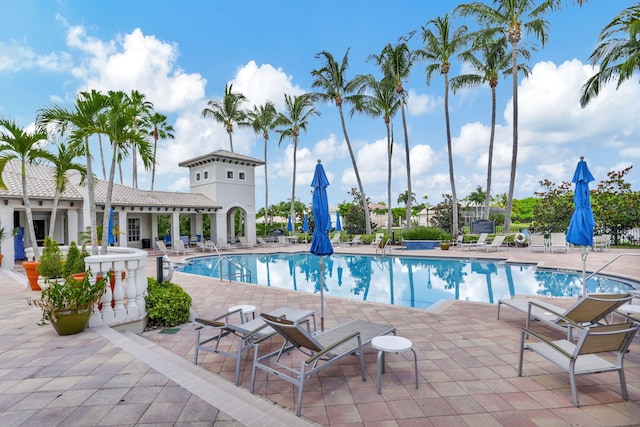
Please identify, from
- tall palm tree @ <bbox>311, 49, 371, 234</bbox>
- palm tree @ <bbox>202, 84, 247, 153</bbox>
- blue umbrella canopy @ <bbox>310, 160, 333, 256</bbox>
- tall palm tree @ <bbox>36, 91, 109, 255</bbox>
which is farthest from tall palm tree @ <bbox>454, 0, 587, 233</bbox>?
tall palm tree @ <bbox>36, 91, 109, 255</bbox>

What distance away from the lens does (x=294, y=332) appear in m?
3.35

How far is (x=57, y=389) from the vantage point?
125 inches

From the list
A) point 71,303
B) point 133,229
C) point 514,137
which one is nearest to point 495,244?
point 514,137

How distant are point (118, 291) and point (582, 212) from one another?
26.5ft

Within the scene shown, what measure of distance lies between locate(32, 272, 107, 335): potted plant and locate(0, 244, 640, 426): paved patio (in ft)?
0.56

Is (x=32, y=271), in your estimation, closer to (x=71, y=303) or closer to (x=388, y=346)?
(x=71, y=303)

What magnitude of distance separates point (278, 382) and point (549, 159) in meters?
19.1

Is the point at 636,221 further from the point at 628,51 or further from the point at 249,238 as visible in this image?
the point at 249,238

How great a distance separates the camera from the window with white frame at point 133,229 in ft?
74.7

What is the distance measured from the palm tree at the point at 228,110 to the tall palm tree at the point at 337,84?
879 centimetres

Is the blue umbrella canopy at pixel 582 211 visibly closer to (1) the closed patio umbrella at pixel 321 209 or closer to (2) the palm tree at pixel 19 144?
(1) the closed patio umbrella at pixel 321 209

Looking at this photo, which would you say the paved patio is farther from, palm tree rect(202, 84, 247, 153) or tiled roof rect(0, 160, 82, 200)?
palm tree rect(202, 84, 247, 153)

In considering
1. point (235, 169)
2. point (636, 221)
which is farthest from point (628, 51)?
point (235, 169)

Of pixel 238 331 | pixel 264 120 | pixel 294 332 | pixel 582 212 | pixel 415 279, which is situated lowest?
pixel 415 279
